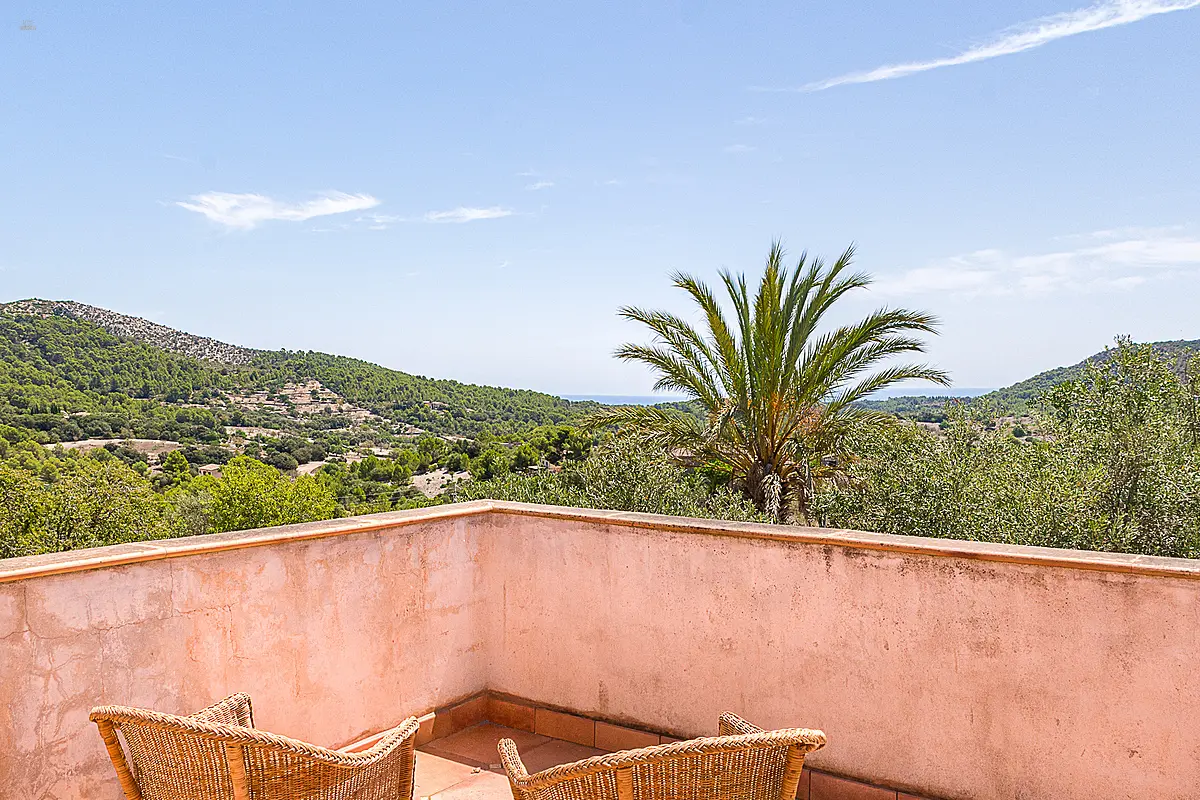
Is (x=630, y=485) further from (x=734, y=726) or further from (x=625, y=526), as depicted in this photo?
(x=734, y=726)

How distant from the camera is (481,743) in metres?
3.92

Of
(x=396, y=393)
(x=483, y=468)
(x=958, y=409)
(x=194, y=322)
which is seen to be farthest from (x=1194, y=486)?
(x=194, y=322)

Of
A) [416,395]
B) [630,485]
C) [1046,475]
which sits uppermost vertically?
[416,395]

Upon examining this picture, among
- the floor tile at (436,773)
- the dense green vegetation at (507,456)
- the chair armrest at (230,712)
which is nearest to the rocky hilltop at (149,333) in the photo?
the dense green vegetation at (507,456)

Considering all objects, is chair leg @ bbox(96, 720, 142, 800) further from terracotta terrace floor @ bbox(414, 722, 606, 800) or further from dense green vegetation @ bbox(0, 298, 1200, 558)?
dense green vegetation @ bbox(0, 298, 1200, 558)

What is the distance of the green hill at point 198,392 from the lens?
3102 cm

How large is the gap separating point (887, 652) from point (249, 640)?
246 centimetres

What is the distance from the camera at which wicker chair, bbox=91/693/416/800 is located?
2008mm

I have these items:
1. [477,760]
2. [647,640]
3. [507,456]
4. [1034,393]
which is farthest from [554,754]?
[507,456]

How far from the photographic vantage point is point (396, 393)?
38250mm

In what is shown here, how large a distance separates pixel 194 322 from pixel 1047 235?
129ft

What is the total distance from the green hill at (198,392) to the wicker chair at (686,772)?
2582cm

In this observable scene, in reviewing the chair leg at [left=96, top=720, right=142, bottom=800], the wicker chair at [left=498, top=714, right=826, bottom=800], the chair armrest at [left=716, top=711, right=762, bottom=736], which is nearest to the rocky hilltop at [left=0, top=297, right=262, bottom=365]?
the chair leg at [left=96, top=720, right=142, bottom=800]

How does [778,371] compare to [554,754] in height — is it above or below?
above
